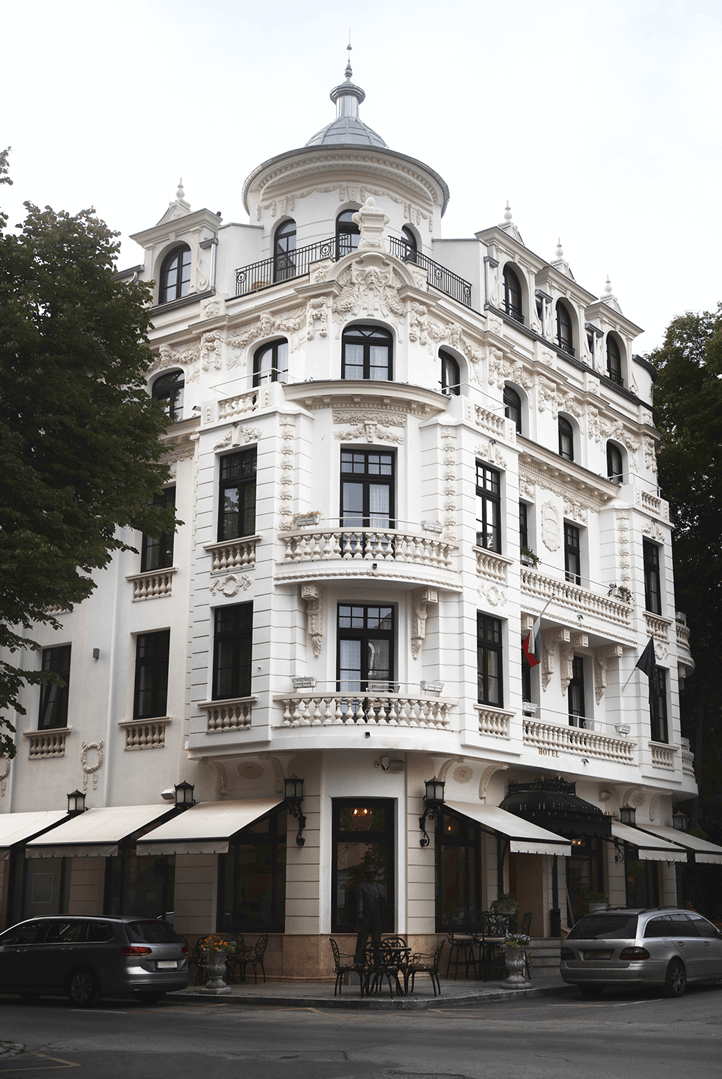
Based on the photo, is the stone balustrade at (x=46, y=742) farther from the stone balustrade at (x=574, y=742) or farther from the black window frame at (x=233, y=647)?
the stone balustrade at (x=574, y=742)

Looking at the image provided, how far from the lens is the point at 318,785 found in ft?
79.3

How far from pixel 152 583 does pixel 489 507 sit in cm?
842

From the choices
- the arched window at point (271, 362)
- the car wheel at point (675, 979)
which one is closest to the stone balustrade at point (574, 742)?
the car wheel at point (675, 979)

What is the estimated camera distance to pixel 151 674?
2789 cm

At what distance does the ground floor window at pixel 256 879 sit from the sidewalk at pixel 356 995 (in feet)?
4.70

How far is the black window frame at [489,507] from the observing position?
27453mm

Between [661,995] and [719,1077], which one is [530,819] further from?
[719,1077]

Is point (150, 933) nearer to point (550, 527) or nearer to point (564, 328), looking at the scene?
point (550, 527)

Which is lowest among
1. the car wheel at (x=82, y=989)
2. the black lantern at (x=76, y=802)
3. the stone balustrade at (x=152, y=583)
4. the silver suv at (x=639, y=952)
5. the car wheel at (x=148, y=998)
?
the car wheel at (x=148, y=998)

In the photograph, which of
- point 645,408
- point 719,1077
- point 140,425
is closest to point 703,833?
point 645,408

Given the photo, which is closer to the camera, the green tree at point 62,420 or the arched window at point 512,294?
the green tree at point 62,420

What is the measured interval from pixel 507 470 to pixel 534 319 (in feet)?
20.1

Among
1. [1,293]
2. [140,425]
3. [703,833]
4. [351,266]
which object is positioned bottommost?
[703,833]

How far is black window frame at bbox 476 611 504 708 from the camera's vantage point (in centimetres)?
2652
